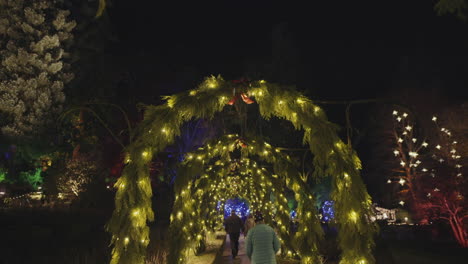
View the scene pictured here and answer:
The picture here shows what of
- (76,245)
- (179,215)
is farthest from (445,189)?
(76,245)

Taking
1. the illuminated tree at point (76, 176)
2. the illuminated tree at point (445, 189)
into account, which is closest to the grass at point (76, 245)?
the illuminated tree at point (445, 189)

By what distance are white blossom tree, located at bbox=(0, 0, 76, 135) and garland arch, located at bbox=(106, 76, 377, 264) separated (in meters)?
12.3

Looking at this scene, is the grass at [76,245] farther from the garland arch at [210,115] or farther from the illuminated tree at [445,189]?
the garland arch at [210,115]

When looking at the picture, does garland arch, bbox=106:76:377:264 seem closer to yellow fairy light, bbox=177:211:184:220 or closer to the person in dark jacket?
yellow fairy light, bbox=177:211:184:220

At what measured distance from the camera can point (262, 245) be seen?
18.9 ft

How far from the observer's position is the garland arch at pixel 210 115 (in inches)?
181

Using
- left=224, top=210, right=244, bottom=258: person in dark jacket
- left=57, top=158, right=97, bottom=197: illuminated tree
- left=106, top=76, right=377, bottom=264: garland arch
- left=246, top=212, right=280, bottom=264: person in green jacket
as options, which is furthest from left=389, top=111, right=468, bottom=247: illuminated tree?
left=57, top=158, right=97, bottom=197: illuminated tree

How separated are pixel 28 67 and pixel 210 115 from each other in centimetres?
1310

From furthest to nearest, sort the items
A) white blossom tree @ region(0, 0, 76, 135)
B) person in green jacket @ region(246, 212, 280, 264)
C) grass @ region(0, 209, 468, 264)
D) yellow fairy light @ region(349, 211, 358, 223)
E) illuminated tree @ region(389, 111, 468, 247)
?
white blossom tree @ region(0, 0, 76, 135) < illuminated tree @ region(389, 111, 468, 247) < grass @ region(0, 209, 468, 264) < person in green jacket @ region(246, 212, 280, 264) < yellow fairy light @ region(349, 211, 358, 223)

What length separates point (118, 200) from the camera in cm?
470

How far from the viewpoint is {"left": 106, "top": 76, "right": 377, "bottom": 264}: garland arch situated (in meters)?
4.59

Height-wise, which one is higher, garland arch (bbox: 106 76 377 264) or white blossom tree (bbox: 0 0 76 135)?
white blossom tree (bbox: 0 0 76 135)

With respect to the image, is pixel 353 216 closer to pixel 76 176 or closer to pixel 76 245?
pixel 76 245

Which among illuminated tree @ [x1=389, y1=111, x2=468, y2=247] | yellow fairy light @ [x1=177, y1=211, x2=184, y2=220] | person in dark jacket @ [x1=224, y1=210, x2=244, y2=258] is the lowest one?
yellow fairy light @ [x1=177, y1=211, x2=184, y2=220]
